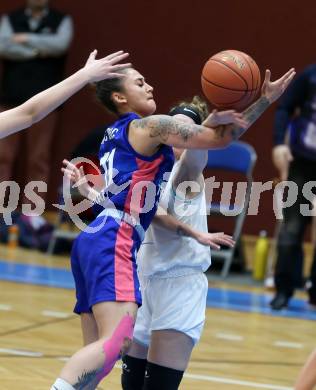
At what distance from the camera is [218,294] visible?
10.2m

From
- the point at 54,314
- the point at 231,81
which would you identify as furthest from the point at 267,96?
the point at 54,314

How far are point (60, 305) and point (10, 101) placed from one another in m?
4.03

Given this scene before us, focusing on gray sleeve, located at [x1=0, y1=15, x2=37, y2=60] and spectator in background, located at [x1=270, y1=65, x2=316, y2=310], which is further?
gray sleeve, located at [x1=0, y1=15, x2=37, y2=60]

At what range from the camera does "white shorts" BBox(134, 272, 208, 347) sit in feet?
16.6

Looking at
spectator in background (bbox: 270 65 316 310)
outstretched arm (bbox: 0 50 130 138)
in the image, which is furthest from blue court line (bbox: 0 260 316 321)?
outstretched arm (bbox: 0 50 130 138)

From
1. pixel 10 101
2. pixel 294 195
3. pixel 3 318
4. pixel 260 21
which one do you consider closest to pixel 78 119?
pixel 10 101

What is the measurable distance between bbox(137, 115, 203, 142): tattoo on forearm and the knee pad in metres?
0.80

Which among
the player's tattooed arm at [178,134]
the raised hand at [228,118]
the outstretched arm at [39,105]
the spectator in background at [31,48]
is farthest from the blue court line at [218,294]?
the outstretched arm at [39,105]

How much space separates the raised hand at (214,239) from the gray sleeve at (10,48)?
754 centimetres

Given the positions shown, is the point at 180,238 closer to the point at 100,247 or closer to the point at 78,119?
the point at 100,247

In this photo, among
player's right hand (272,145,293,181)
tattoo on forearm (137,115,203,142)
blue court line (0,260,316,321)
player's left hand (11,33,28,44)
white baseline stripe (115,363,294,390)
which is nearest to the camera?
tattoo on forearm (137,115,203,142)

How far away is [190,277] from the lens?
17.1ft

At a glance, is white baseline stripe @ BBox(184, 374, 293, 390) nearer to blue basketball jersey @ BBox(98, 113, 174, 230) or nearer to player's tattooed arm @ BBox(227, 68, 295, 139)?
blue basketball jersey @ BBox(98, 113, 174, 230)

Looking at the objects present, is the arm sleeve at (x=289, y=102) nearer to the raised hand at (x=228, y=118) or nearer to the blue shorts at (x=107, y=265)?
the blue shorts at (x=107, y=265)
